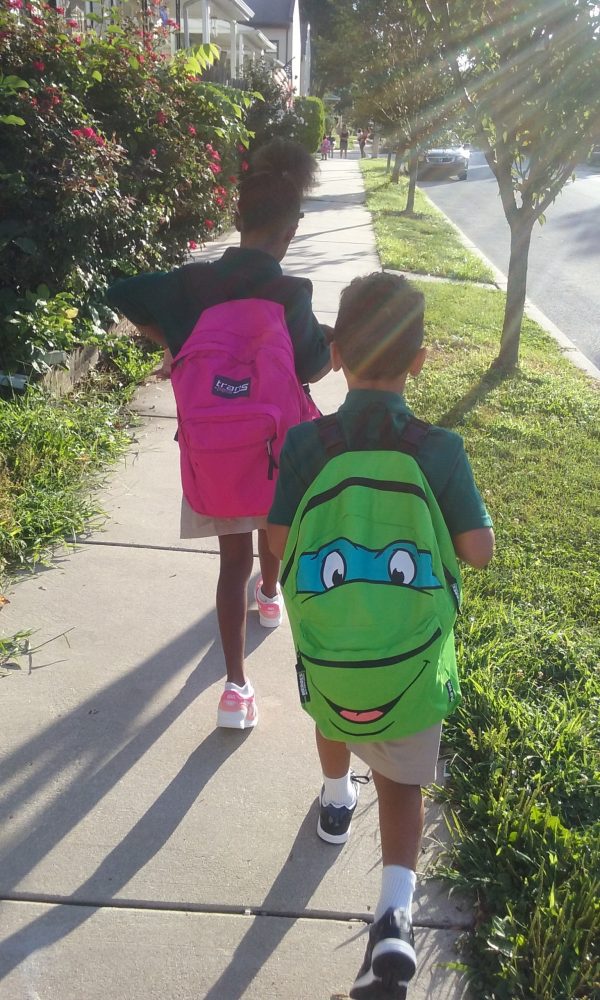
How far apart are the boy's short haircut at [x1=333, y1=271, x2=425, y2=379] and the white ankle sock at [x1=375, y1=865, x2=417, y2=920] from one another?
1085 millimetres

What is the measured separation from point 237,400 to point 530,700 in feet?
4.61

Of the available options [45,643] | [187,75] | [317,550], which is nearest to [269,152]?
[317,550]

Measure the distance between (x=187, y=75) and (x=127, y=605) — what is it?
233 inches

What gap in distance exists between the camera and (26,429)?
13.9 feet

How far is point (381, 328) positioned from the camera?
1.80 m

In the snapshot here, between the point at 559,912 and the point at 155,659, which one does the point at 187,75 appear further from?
the point at 559,912

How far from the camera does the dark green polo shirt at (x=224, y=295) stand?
229 cm

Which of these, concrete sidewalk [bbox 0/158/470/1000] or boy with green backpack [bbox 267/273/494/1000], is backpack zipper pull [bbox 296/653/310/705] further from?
concrete sidewalk [bbox 0/158/470/1000]

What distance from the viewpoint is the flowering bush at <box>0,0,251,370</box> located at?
5004 mm

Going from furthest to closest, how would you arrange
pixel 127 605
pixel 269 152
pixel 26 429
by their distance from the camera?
1. pixel 26 429
2. pixel 127 605
3. pixel 269 152

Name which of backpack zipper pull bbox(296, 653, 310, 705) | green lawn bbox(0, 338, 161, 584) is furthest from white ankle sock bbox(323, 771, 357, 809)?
green lawn bbox(0, 338, 161, 584)

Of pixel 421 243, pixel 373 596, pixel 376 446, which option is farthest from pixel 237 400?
pixel 421 243

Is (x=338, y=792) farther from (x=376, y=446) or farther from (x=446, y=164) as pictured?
(x=446, y=164)

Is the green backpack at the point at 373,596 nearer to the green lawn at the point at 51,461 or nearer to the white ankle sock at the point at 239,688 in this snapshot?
the white ankle sock at the point at 239,688
